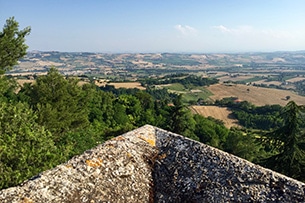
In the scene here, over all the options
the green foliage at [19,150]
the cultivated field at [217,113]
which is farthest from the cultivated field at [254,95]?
the green foliage at [19,150]

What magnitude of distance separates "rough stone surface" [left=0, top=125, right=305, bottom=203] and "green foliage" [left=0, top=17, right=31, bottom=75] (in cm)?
1407

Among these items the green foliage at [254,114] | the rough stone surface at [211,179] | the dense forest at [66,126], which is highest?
the rough stone surface at [211,179]

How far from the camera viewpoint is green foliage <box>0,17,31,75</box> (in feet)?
53.2

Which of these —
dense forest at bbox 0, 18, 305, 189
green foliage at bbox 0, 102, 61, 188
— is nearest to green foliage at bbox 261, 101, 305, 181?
dense forest at bbox 0, 18, 305, 189

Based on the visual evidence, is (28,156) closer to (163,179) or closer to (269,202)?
(163,179)

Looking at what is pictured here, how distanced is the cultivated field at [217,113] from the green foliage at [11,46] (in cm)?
6807

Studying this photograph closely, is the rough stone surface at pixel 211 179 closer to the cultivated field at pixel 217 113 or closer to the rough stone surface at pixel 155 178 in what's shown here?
the rough stone surface at pixel 155 178

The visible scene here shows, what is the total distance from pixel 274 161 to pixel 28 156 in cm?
1147

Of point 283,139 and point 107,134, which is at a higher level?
point 283,139

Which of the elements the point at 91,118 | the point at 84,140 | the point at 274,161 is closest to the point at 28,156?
the point at 274,161

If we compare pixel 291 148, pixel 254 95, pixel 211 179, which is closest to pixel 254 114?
pixel 254 95

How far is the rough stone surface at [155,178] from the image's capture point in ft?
12.7

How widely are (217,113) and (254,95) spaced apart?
3550 cm

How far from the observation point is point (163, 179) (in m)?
4.64
